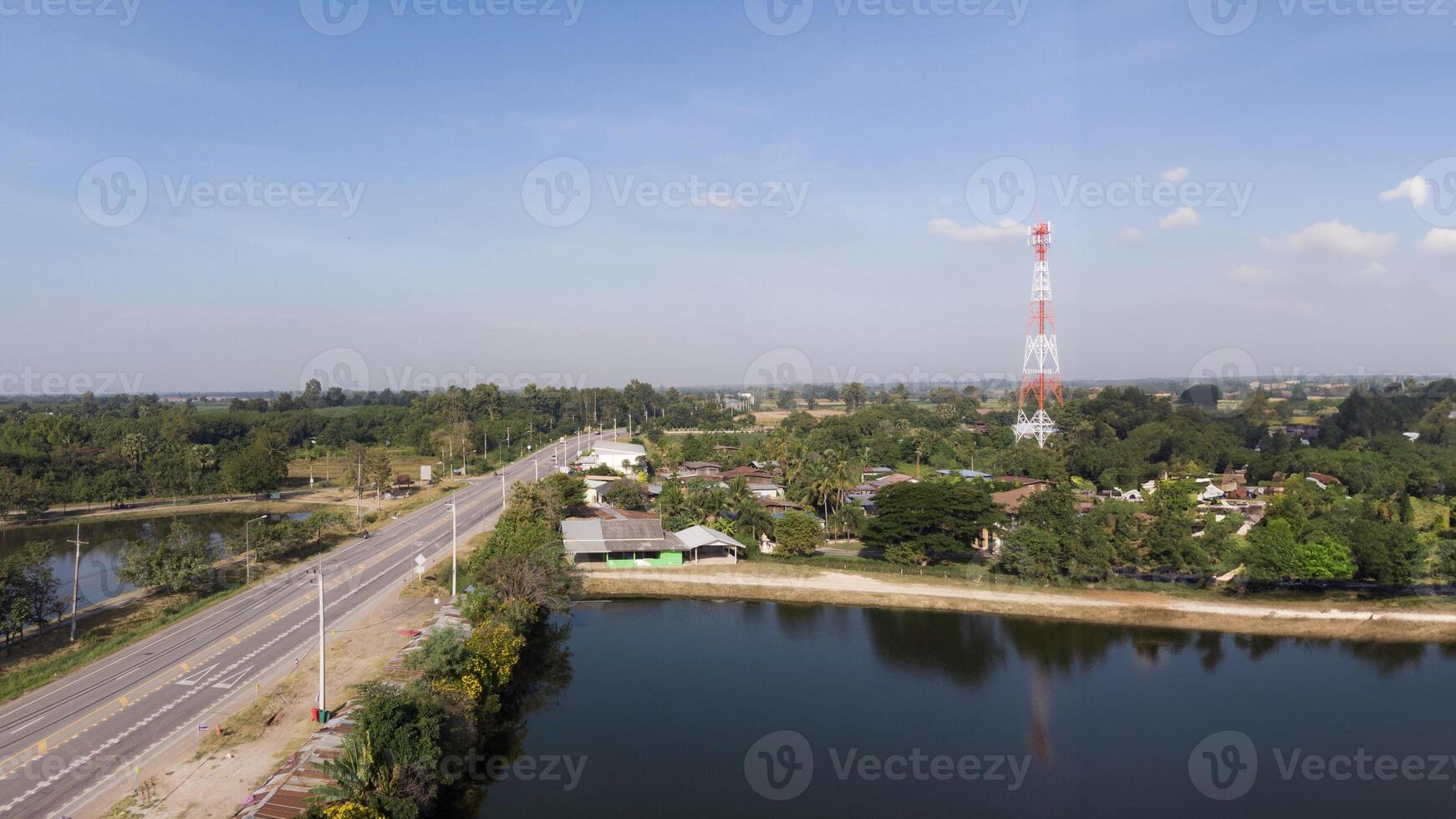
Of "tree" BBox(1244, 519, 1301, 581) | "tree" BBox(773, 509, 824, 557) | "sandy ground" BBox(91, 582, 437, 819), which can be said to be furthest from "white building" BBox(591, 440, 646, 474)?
"tree" BBox(1244, 519, 1301, 581)

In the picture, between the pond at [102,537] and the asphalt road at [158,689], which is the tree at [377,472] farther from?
the asphalt road at [158,689]

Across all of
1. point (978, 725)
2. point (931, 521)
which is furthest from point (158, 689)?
point (931, 521)

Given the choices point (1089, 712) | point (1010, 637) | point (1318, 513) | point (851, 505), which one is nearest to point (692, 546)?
point (851, 505)

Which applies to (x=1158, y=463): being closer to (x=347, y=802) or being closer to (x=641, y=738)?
(x=641, y=738)

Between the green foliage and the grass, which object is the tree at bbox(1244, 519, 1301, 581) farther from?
the grass

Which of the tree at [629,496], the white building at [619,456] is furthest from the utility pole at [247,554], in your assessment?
the white building at [619,456]

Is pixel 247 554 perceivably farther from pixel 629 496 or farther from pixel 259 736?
pixel 629 496
